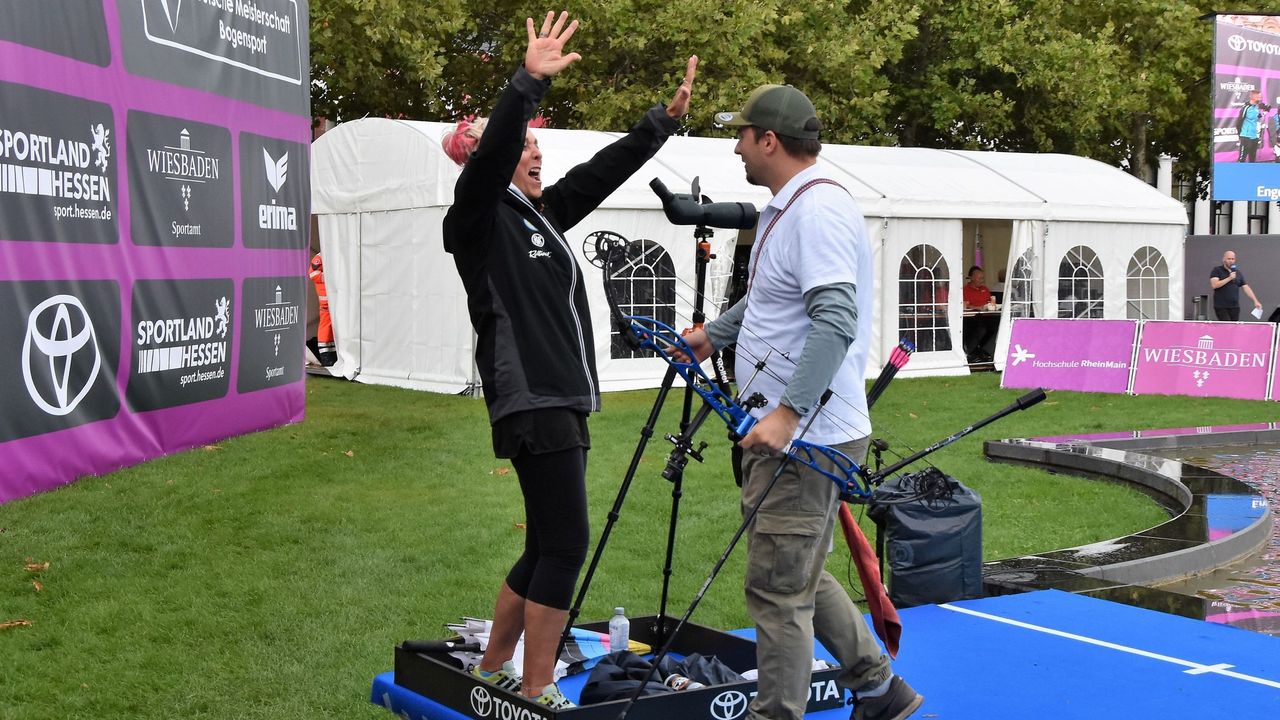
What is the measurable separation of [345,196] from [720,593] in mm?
12615

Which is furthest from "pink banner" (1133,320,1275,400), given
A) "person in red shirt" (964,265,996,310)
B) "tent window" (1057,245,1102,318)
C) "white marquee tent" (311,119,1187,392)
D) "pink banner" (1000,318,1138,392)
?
"person in red shirt" (964,265,996,310)

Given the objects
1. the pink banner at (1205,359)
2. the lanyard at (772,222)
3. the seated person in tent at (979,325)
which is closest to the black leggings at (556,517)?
the lanyard at (772,222)

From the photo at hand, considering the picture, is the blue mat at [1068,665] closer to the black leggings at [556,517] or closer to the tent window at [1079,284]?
the black leggings at [556,517]

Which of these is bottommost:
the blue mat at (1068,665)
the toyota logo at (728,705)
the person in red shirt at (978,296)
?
the blue mat at (1068,665)

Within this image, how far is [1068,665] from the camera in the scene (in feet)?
17.7

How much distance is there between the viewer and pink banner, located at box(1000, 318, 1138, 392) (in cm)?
1705

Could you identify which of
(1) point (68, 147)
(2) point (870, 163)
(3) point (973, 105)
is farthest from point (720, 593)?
(3) point (973, 105)

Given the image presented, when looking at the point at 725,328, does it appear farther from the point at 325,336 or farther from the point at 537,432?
the point at 325,336

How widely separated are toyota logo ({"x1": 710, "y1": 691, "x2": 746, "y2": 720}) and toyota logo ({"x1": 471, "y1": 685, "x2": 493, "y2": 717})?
0.71 metres

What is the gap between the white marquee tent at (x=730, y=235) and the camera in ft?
54.4

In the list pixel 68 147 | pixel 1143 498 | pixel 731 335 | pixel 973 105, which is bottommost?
pixel 1143 498

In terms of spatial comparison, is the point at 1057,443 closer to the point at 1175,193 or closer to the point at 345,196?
the point at 345,196

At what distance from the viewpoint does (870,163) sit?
1992 cm

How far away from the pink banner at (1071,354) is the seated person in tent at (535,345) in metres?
13.9
